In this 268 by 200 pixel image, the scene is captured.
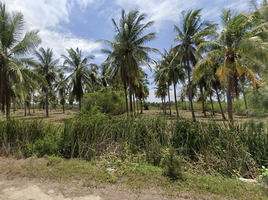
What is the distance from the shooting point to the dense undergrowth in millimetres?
4121

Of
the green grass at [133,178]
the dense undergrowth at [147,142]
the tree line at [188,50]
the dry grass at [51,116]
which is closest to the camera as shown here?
the green grass at [133,178]

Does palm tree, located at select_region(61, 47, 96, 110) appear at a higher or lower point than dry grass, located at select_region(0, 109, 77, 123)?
higher

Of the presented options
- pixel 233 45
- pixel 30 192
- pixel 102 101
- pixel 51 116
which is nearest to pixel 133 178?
pixel 30 192

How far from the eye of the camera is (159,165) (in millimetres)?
4191

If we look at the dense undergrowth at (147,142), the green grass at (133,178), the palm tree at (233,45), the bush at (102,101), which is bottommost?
the green grass at (133,178)

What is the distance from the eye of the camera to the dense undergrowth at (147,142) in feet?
13.5

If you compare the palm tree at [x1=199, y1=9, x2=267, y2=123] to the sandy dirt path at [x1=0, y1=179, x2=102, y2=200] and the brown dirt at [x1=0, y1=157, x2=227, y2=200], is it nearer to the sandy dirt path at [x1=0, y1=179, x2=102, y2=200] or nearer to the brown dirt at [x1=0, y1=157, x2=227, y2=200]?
the brown dirt at [x1=0, y1=157, x2=227, y2=200]

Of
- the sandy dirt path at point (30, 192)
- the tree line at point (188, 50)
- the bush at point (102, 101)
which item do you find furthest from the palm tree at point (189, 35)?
the sandy dirt path at point (30, 192)

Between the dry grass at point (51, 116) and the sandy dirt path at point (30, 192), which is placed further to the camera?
the dry grass at point (51, 116)

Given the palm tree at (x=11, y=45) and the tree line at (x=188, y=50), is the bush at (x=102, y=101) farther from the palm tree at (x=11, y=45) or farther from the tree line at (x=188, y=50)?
the palm tree at (x=11, y=45)

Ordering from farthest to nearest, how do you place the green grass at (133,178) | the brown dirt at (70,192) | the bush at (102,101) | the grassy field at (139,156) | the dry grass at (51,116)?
the bush at (102,101)
the dry grass at (51,116)
the grassy field at (139,156)
the green grass at (133,178)
the brown dirt at (70,192)

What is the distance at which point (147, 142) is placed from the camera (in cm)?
506

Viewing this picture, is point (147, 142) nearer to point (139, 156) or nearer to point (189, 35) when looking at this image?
point (139, 156)

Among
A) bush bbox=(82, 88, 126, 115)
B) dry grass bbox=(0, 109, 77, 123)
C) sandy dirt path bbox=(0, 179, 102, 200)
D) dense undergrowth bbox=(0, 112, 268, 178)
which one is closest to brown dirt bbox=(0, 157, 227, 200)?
sandy dirt path bbox=(0, 179, 102, 200)
